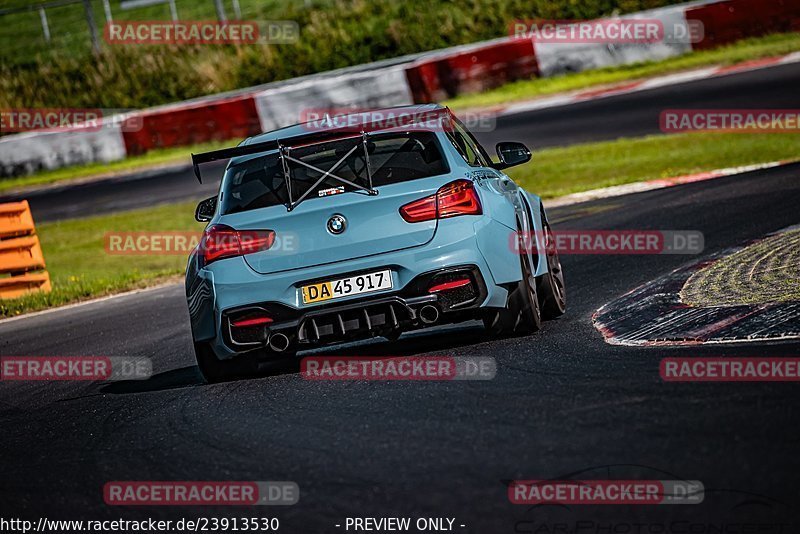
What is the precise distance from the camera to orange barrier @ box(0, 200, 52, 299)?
584 inches

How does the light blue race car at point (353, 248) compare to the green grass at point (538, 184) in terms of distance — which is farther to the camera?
the green grass at point (538, 184)

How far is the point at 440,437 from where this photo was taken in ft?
17.2

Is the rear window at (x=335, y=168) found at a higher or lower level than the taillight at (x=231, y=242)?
higher

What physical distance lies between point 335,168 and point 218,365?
1257 mm

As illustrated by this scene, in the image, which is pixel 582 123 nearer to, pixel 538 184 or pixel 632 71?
pixel 538 184

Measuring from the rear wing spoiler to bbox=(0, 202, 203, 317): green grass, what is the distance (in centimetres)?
782

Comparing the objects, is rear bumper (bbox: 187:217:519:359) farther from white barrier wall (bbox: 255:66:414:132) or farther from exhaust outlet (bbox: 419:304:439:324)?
white barrier wall (bbox: 255:66:414:132)

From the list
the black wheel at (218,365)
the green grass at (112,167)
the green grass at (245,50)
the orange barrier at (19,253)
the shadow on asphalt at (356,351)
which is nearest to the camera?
the black wheel at (218,365)

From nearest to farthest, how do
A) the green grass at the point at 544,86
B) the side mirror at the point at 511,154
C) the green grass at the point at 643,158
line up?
1. the side mirror at the point at 511,154
2. the green grass at the point at 643,158
3. the green grass at the point at 544,86

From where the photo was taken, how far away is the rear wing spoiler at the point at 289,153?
23.7 feet

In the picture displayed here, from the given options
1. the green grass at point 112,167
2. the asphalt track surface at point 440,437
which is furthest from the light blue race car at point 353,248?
the green grass at point 112,167

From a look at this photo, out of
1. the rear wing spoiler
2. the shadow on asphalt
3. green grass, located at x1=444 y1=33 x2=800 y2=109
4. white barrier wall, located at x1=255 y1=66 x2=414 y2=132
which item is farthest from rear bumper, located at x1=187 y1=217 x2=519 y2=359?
white barrier wall, located at x1=255 y1=66 x2=414 y2=132

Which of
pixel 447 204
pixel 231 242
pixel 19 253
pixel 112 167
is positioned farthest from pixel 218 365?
pixel 112 167

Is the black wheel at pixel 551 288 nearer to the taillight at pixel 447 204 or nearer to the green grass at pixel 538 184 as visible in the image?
the taillight at pixel 447 204
